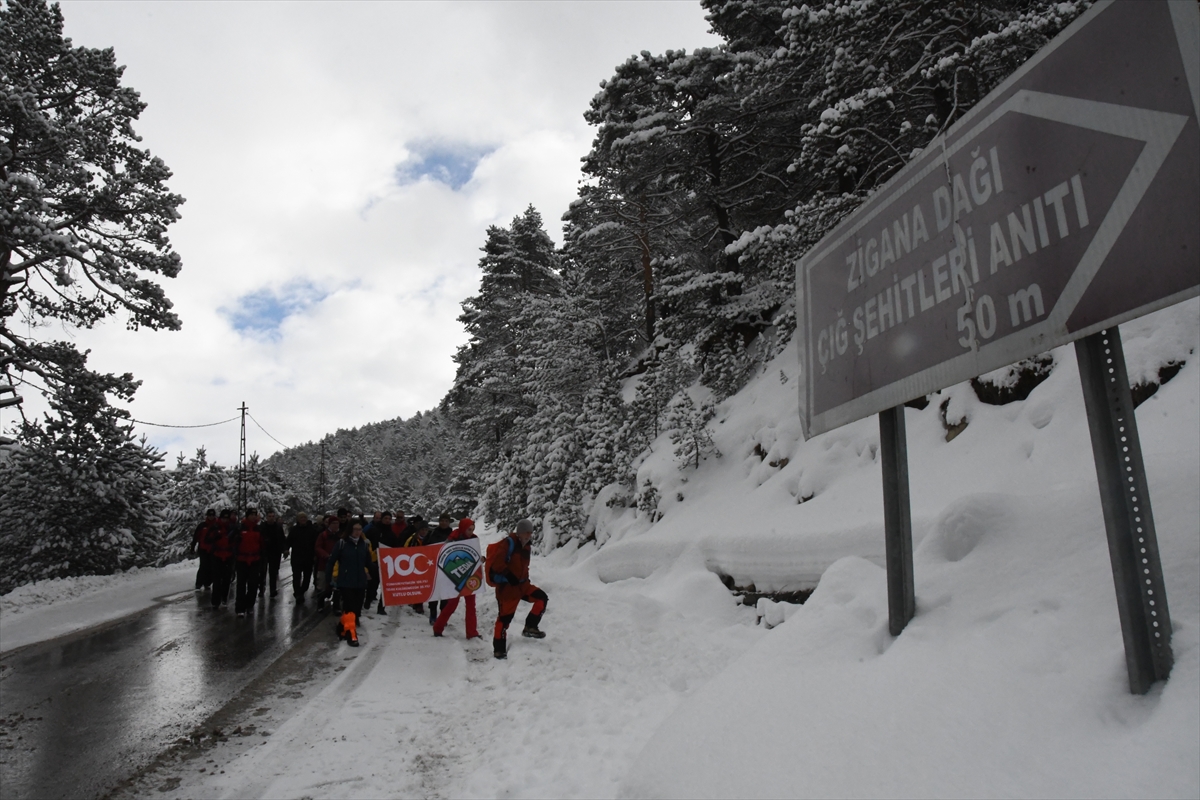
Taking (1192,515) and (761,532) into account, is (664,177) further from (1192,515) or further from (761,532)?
(1192,515)

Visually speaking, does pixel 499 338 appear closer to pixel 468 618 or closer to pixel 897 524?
pixel 468 618

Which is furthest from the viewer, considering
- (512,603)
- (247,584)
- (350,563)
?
(247,584)

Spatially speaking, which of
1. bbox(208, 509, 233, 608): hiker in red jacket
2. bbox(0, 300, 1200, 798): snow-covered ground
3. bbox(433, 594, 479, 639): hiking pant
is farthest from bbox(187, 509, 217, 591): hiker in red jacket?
bbox(433, 594, 479, 639): hiking pant

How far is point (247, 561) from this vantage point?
12.5 meters

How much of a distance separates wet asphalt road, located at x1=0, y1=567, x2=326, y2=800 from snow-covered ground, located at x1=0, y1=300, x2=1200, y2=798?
37.3 inches

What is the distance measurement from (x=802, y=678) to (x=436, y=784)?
8.41 ft

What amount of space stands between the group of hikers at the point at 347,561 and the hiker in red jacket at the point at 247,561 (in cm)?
2

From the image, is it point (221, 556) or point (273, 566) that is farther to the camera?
point (273, 566)

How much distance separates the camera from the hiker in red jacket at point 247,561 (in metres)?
12.1

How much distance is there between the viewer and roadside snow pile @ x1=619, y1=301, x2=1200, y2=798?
2.61 metres

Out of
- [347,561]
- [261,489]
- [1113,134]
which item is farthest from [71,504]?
[261,489]

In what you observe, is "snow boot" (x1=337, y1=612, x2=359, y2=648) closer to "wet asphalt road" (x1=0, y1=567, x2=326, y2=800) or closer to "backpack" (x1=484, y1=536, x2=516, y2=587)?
"wet asphalt road" (x1=0, y1=567, x2=326, y2=800)

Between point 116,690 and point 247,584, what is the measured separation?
5.66m

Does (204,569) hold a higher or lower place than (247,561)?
lower
